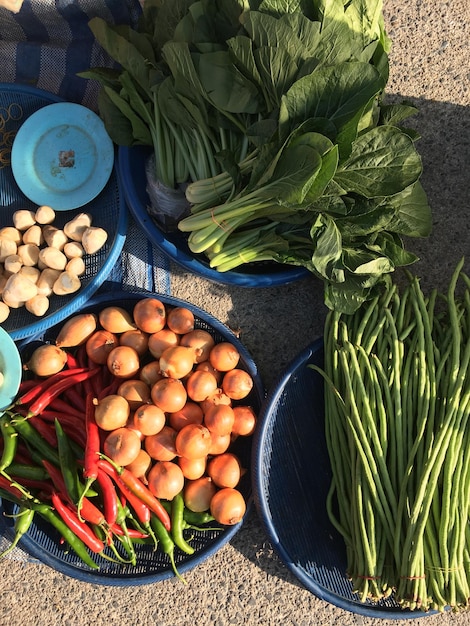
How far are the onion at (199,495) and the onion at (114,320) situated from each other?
61 centimetres

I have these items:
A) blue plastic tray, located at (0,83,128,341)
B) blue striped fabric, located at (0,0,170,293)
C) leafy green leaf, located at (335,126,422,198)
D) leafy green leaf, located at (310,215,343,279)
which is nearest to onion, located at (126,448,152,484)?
blue plastic tray, located at (0,83,128,341)

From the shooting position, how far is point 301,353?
1992 mm

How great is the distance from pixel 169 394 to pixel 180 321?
0.92 ft

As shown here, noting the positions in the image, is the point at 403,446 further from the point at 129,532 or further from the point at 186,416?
the point at 129,532

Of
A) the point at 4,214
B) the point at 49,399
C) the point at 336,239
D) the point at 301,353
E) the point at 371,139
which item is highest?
the point at 371,139

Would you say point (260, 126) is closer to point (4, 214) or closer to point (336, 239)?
point (336, 239)

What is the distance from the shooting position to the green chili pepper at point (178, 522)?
1890 mm

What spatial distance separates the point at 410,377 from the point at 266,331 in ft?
2.10

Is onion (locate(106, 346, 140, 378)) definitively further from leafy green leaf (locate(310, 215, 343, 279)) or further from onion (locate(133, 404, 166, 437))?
leafy green leaf (locate(310, 215, 343, 279))

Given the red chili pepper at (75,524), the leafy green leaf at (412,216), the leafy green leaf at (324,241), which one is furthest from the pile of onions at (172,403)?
the leafy green leaf at (412,216)

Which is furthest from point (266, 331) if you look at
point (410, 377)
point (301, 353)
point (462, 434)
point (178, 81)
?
point (178, 81)

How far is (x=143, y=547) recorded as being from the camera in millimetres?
2029

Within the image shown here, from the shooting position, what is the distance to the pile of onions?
1.86 metres

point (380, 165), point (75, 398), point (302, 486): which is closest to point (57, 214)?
point (75, 398)
